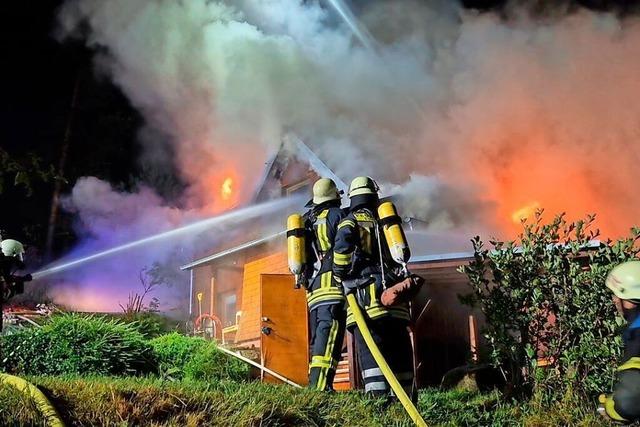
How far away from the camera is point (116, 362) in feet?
25.1

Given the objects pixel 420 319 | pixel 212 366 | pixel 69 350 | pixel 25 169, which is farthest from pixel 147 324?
pixel 25 169

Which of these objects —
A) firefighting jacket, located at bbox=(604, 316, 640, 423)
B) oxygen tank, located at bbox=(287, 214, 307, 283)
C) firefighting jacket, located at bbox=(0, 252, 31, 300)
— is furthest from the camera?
firefighting jacket, located at bbox=(0, 252, 31, 300)

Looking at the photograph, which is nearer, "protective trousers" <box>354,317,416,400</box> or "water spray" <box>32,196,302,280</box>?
"protective trousers" <box>354,317,416,400</box>

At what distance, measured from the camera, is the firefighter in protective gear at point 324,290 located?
6070mm

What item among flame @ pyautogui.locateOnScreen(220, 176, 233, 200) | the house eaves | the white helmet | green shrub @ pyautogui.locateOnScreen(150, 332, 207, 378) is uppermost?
flame @ pyautogui.locateOnScreen(220, 176, 233, 200)

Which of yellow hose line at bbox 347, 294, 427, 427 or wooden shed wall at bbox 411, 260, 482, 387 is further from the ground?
wooden shed wall at bbox 411, 260, 482, 387

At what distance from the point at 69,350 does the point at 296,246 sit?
3027 mm

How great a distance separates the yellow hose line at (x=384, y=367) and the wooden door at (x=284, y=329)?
5310 millimetres

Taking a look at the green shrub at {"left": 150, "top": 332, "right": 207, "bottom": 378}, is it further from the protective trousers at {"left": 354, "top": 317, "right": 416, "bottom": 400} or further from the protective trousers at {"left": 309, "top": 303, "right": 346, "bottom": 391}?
the protective trousers at {"left": 354, "top": 317, "right": 416, "bottom": 400}

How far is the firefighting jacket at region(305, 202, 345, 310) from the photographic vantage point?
6.19m

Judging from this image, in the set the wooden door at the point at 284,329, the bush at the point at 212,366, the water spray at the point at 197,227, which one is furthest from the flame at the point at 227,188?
the bush at the point at 212,366

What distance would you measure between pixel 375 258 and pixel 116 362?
3479 millimetres

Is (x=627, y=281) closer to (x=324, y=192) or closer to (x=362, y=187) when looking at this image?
(x=362, y=187)

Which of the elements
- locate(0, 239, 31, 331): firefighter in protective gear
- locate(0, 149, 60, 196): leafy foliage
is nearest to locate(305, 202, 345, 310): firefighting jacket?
locate(0, 149, 60, 196): leafy foliage
